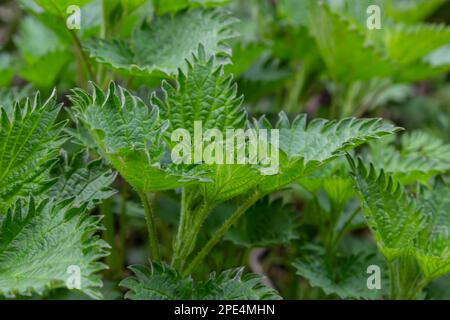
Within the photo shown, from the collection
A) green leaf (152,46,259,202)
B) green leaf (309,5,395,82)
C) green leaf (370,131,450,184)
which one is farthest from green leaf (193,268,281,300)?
green leaf (309,5,395,82)

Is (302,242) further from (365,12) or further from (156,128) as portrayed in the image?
(365,12)

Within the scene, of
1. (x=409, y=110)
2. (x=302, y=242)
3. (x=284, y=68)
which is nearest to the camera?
(x=302, y=242)

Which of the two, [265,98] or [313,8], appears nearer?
[313,8]

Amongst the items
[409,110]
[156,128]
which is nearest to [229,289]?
[156,128]

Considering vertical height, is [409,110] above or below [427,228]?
above

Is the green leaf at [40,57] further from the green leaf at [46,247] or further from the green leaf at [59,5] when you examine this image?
the green leaf at [46,247]

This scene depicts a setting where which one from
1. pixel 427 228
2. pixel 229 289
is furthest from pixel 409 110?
pixel 229 289

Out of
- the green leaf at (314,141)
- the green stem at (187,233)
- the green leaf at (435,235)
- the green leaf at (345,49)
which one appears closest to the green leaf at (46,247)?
the green stem at (187,233)
